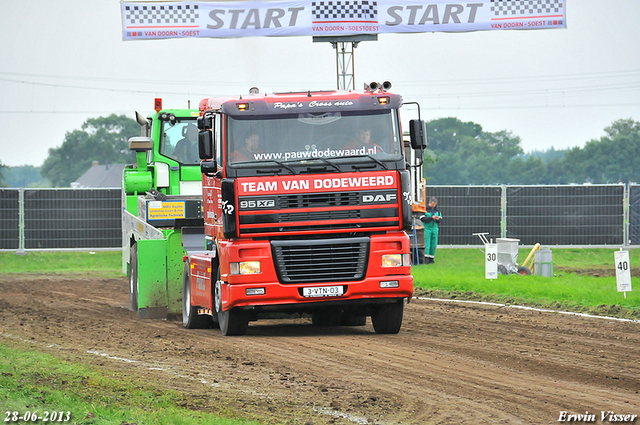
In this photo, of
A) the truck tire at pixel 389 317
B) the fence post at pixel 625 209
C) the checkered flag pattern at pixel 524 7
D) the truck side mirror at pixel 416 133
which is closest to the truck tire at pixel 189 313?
the truck tire at pixel 389 317

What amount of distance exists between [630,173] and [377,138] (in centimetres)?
9461

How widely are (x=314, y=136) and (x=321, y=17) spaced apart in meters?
14.3

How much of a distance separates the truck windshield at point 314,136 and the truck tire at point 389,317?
85.6 inches

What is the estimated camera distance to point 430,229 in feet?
90.7

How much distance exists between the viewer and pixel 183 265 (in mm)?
15758

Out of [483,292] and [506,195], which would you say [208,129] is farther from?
[506,195]

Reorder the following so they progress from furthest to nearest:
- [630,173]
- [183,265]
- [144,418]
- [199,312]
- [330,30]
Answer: [630,173]
[330,30]
[183,265]
[199,312]
[144,418]

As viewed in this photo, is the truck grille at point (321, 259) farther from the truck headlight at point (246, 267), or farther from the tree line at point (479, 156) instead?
the tree line at point (479, 156)

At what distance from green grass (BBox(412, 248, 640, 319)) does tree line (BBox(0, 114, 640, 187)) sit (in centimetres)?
7436

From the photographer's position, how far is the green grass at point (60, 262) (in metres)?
29.8

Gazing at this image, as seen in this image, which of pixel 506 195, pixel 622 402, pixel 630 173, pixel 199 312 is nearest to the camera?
pixel 622 402

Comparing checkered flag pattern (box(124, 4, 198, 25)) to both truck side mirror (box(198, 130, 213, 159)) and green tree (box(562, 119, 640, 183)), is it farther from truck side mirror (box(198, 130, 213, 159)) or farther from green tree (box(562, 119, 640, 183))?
green tree (box(562, 119, 640, 183))

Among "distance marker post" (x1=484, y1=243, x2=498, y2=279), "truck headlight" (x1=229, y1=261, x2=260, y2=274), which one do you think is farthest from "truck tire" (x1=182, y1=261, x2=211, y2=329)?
"distance marker post" (x1=484, y1=243, x2=498, y2=279)

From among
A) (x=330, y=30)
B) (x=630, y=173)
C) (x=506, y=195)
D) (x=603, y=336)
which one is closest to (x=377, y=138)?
(x=603, y=336)
